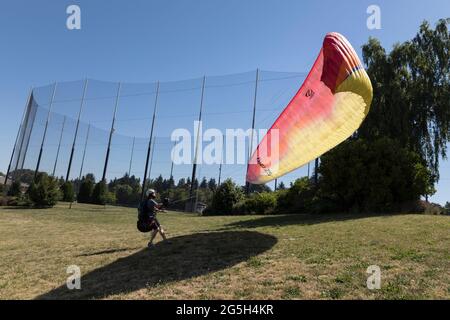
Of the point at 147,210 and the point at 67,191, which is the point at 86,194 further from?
the point at 147,210

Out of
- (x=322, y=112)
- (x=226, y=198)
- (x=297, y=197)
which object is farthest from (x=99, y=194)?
(x=322, y=112)

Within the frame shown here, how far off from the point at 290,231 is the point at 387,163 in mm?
9506

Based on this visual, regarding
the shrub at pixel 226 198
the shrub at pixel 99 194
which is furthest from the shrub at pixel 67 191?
the shrub at pixel 226 198

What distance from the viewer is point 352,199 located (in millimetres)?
21250

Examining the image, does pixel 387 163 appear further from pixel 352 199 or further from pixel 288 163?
pixel 288 163

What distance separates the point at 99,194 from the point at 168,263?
44786 mm

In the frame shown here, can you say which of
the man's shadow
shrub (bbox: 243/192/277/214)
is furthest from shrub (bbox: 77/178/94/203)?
the man's shadow

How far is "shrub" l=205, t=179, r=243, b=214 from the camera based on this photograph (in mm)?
29812

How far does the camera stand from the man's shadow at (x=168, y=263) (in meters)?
7.67

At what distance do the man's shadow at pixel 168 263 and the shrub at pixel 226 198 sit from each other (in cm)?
1728

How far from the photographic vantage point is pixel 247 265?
8641mm

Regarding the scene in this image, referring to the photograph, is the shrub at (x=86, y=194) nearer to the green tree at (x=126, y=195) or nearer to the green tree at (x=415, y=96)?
the green tree at (x=126, y=195)
